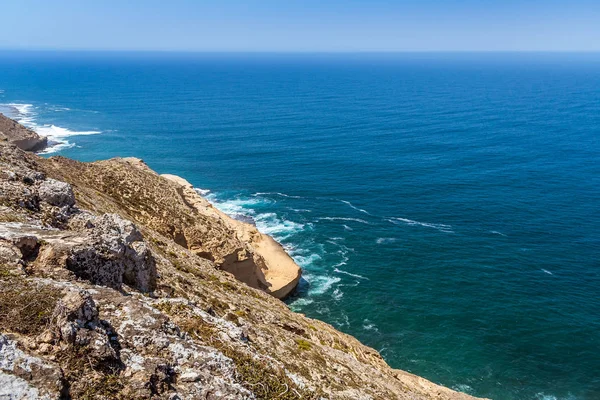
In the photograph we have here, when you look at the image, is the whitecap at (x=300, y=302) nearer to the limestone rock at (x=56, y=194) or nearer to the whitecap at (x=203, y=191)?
the limestone rock at (x=56, y=194)

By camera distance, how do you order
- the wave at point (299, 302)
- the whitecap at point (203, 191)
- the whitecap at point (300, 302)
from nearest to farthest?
the wave at point (299, 302) → the whitecap at point (300, 302) → the whitecap at point (203, 191)

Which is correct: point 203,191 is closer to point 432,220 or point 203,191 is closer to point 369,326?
point 432,220

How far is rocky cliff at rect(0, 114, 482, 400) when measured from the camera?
13.2 m

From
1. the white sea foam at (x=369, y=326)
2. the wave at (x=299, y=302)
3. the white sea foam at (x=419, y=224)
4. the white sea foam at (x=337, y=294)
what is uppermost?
the white sea foam at (x=419, y=224)

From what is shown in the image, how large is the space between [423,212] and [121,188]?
56431 mm

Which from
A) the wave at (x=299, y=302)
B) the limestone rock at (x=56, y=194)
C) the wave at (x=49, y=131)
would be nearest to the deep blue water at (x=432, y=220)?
the wave at (x=299, y=302)

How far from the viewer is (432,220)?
82625 millimetres

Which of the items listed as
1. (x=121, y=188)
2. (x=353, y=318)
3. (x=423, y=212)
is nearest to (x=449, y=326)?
(x=353, y=318)

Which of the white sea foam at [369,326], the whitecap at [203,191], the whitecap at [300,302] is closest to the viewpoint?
the white sea foam at [369,326]

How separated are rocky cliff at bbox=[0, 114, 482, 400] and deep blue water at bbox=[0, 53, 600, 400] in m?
23.6

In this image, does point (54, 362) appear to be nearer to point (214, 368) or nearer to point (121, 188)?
point (214, 368)

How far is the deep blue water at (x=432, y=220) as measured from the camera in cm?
5294

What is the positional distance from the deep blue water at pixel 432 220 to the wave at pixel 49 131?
1.80m

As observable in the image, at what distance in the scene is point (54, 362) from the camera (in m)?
12.8
